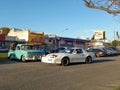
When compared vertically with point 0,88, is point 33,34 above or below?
above

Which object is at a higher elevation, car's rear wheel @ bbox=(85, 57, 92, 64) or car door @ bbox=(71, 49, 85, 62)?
car door @ bbox=(71, 49, 85, 62)

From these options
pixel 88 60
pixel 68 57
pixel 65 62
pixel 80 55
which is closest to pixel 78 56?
pixel 80 55

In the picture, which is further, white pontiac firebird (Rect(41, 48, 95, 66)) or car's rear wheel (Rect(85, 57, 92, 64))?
car's rear wheel (Rect(85, 57, 92, 64))

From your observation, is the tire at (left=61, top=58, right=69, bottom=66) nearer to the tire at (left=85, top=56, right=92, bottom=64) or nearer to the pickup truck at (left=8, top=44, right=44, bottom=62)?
the tire at (left=85, top=56, right=92, bottom=64)

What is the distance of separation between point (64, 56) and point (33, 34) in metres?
50.3

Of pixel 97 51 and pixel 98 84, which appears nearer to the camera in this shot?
pixel 98 84

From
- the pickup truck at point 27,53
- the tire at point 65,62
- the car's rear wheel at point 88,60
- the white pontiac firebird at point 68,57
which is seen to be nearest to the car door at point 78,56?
the white pontiac firebird at point 68,57

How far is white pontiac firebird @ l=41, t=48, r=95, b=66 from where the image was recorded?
20.0 m

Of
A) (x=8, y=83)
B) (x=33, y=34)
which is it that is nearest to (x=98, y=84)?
(x=8, y=83)

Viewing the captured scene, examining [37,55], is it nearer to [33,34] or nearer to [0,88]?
[0,88]

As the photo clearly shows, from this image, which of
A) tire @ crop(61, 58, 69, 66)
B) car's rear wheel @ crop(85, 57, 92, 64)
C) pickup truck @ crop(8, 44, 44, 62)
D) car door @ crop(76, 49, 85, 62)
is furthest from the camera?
pickup truck @ crop(8, 44, 44, 62)

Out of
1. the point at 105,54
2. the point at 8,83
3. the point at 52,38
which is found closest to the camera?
the point at 8,83

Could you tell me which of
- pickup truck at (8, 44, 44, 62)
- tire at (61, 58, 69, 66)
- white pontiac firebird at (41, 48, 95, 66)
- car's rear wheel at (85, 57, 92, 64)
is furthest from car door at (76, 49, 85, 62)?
pickup truck at (8, 44, 44, 62)

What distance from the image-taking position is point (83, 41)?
89.6 m
